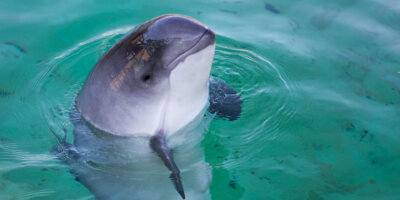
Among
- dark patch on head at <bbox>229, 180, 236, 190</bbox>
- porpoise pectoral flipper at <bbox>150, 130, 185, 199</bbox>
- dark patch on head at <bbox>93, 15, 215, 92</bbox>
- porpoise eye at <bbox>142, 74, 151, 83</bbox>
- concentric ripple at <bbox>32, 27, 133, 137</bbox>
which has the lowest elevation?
dark patch on head at <bbox>229, 180, 236, 190</bbox>

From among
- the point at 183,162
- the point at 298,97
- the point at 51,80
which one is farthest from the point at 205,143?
the point at 51,80

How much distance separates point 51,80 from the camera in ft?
19.5

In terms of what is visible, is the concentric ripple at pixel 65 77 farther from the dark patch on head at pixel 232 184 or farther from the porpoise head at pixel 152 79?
the dark patch on head at pixel 232 184

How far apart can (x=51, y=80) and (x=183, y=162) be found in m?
2.54

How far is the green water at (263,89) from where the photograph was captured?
4578 millimetres

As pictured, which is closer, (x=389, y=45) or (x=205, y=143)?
(x=205, y=143)

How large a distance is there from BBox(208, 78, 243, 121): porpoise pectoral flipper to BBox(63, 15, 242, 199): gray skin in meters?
0.95

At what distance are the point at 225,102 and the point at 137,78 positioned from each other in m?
1.40

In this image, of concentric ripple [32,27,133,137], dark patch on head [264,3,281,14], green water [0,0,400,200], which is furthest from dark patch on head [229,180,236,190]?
dark patch on head [264,3,281,14]

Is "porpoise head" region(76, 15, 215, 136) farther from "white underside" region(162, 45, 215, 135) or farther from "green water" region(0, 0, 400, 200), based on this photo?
Answer: "green water" region(0, 0, 400, 200)

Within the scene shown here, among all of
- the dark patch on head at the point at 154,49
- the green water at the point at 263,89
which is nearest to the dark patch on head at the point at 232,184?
the green water at the point at 263,89

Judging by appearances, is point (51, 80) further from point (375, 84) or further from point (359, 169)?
point (375, 84)

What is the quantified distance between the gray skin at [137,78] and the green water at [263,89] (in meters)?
0.54

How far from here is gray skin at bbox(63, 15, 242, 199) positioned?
13.3 feet
